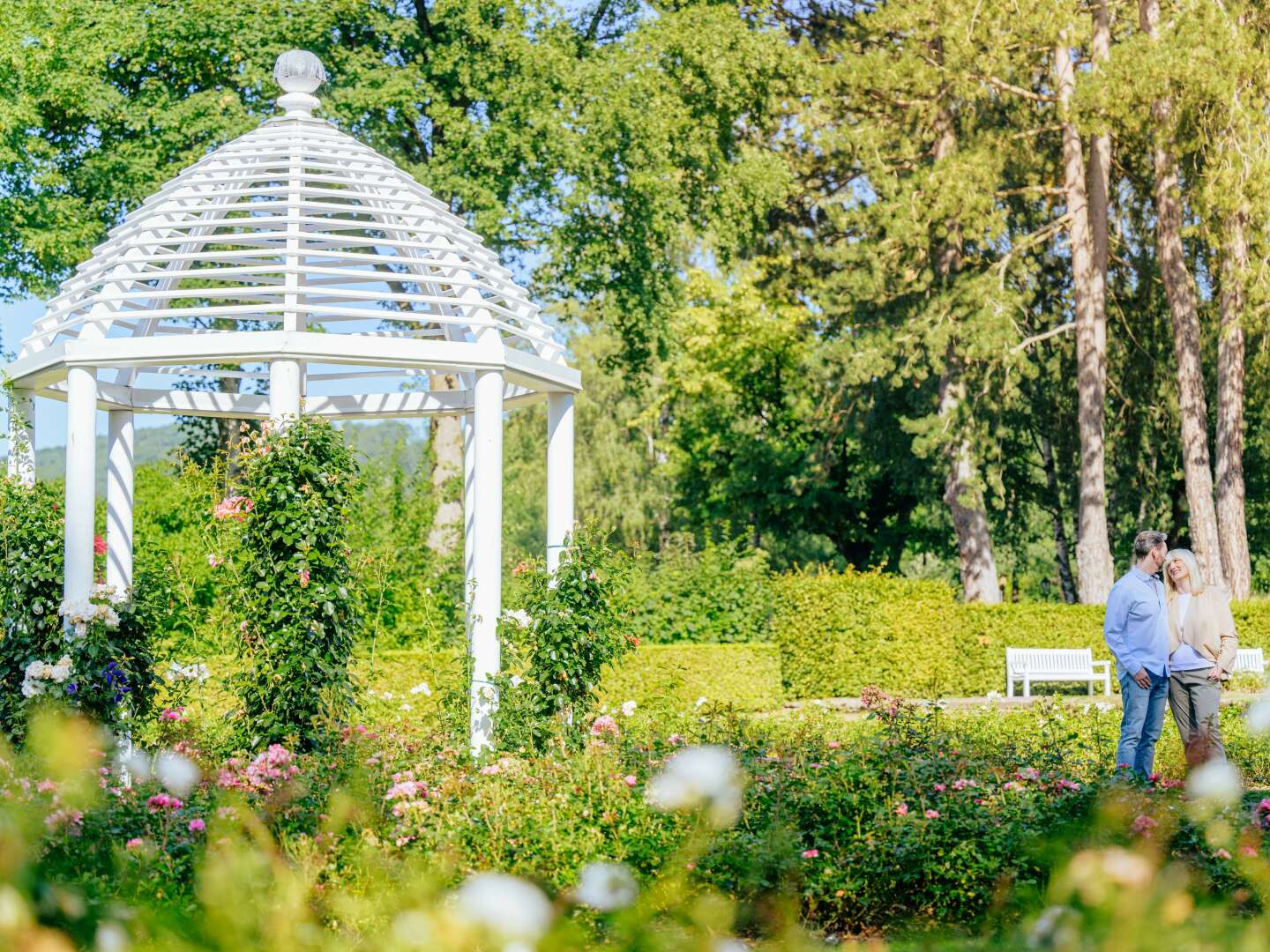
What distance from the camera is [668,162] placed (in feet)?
62.2

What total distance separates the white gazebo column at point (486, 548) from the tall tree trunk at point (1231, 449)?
550 inches

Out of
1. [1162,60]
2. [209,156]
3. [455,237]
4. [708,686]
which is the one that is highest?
[1162,60]

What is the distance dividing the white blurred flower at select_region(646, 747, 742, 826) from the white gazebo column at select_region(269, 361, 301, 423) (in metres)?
2.89

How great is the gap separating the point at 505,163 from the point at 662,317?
10.4 ft

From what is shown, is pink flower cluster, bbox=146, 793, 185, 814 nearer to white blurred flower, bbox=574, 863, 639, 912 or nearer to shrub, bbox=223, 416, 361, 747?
shrub, bbox=223, 416, 361, 747

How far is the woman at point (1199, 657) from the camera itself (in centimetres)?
706

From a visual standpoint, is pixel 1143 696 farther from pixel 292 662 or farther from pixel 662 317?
pixel 662 317

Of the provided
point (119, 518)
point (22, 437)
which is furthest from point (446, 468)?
point (22, 437)

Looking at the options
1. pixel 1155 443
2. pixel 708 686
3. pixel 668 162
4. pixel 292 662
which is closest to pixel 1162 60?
pixel 668 162

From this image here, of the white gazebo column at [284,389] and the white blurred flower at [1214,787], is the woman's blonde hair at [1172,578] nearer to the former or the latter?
the white blurred flower at [1214,787]

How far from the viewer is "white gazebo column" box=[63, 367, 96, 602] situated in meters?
7.36

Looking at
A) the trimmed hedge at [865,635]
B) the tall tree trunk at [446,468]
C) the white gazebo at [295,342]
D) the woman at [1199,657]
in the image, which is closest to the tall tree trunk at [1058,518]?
the trimmed hedge at [865,635]

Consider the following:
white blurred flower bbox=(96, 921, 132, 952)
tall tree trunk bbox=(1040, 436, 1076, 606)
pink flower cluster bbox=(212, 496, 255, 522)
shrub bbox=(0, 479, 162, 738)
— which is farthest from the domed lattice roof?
tall tree trunk bbox=(1040, 436, 1076, 606)

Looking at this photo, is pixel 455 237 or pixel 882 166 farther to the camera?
pixel 882 166
